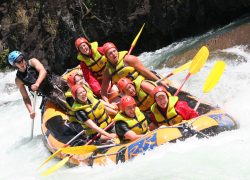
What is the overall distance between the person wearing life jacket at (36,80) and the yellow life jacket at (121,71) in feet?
3.23

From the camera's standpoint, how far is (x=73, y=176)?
533cm

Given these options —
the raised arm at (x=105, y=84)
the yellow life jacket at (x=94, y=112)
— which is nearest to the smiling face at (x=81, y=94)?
the yellow life jacket at (x=94, y=112)

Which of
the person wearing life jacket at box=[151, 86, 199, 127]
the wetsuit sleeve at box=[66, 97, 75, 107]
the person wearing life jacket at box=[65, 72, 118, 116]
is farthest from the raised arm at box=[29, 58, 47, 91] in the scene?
the person wearing life jacket at box=[151, 86, 199, 127]

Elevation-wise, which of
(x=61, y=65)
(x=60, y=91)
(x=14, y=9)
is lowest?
(x=61, y=65)

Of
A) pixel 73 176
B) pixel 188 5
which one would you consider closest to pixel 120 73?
pixel 73 176

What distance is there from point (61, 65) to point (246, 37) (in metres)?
5.66

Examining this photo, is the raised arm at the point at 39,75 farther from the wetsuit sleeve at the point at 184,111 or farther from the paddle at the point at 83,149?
the wetsuit sleeve at the point at 184,111

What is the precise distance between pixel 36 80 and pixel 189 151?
250 centimetres

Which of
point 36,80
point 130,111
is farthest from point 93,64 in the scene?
point 130,111

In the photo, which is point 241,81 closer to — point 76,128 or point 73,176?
point 76,128

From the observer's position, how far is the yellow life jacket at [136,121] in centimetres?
510

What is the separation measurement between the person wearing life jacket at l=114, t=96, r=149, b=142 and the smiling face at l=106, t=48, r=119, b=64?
80 cm

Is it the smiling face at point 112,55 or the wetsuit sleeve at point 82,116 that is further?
the smiling face at point 112,55

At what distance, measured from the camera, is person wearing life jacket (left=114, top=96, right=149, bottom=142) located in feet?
16.6
